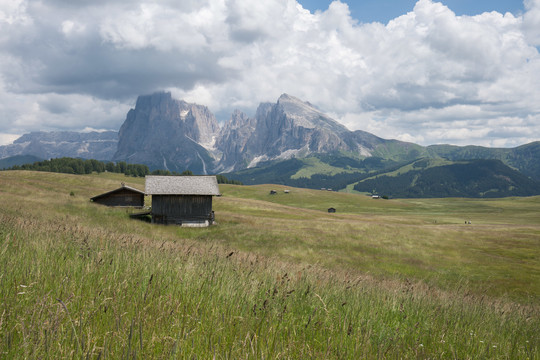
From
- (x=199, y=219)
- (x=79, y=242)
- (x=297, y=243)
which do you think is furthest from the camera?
(x=199, y=219)

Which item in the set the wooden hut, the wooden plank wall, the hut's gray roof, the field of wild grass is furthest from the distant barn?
the field of wild grass

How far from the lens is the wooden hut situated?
56.3 metres

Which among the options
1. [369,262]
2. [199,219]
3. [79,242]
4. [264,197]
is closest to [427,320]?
[79,242]

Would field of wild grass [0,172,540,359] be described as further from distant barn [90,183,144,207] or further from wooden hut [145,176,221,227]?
distant barn [90,183,144,207]

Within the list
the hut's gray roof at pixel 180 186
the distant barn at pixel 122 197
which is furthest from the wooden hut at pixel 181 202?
the distant barn at pixel 122 197

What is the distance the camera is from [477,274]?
1293 inches

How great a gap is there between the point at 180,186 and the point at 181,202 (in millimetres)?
2962

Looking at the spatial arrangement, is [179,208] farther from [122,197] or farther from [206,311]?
[206,311]

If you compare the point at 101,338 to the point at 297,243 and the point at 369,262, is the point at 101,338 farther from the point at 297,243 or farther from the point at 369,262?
the point at 297,243

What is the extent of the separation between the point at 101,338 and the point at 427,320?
200 inches

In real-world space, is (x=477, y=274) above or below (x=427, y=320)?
below

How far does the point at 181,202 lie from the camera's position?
57156mm

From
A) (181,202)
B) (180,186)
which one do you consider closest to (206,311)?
(181,202)

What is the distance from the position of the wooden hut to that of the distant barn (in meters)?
11.9
